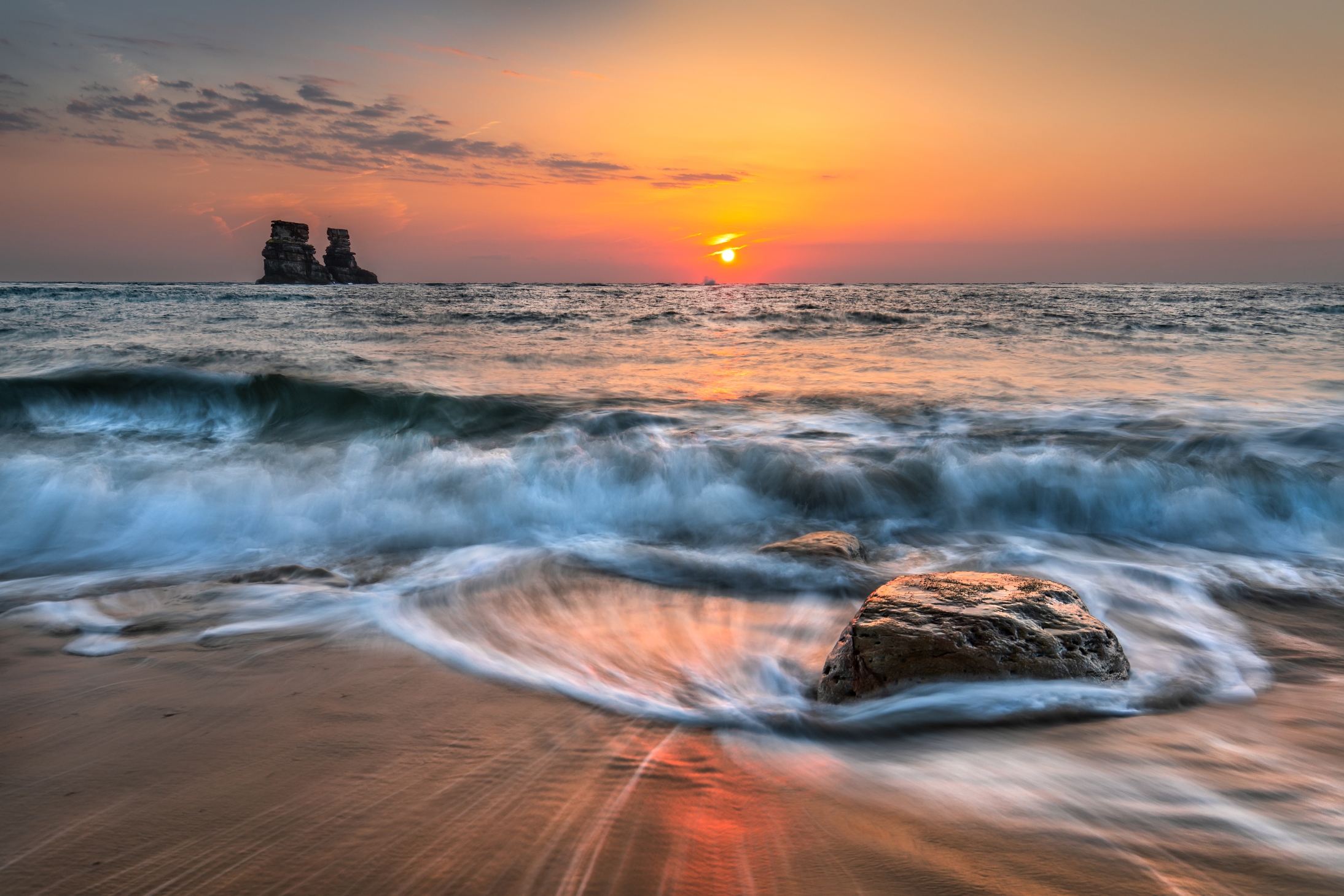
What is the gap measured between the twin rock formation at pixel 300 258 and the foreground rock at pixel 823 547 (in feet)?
277

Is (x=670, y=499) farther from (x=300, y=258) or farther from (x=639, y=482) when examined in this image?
(x=300, y=258)

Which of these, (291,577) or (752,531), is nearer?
(291,577)

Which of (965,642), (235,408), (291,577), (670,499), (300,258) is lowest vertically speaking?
(291,577)

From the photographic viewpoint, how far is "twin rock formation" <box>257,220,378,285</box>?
2928 inches

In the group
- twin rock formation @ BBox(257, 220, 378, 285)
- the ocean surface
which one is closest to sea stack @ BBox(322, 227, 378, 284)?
twin rock formation @ BBox(257, 220, 378, 285)

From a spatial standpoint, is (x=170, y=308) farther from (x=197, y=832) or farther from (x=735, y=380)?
(x=197, y=832)

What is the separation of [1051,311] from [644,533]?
25968 millimetres

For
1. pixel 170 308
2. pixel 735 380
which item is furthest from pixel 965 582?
pixel 170 308

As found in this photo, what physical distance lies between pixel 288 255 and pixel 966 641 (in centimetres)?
8681

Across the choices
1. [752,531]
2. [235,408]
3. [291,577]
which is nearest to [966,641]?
[752,531]

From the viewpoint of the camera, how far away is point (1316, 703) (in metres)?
2.65

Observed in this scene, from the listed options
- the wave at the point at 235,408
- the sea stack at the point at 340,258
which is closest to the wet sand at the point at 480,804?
the wave at the point at 235,408

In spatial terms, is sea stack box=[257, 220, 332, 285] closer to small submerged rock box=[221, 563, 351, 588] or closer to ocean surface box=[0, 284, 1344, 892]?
ocean surface box=[0, 284, 1344, 892]

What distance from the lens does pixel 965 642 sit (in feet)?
8.50
